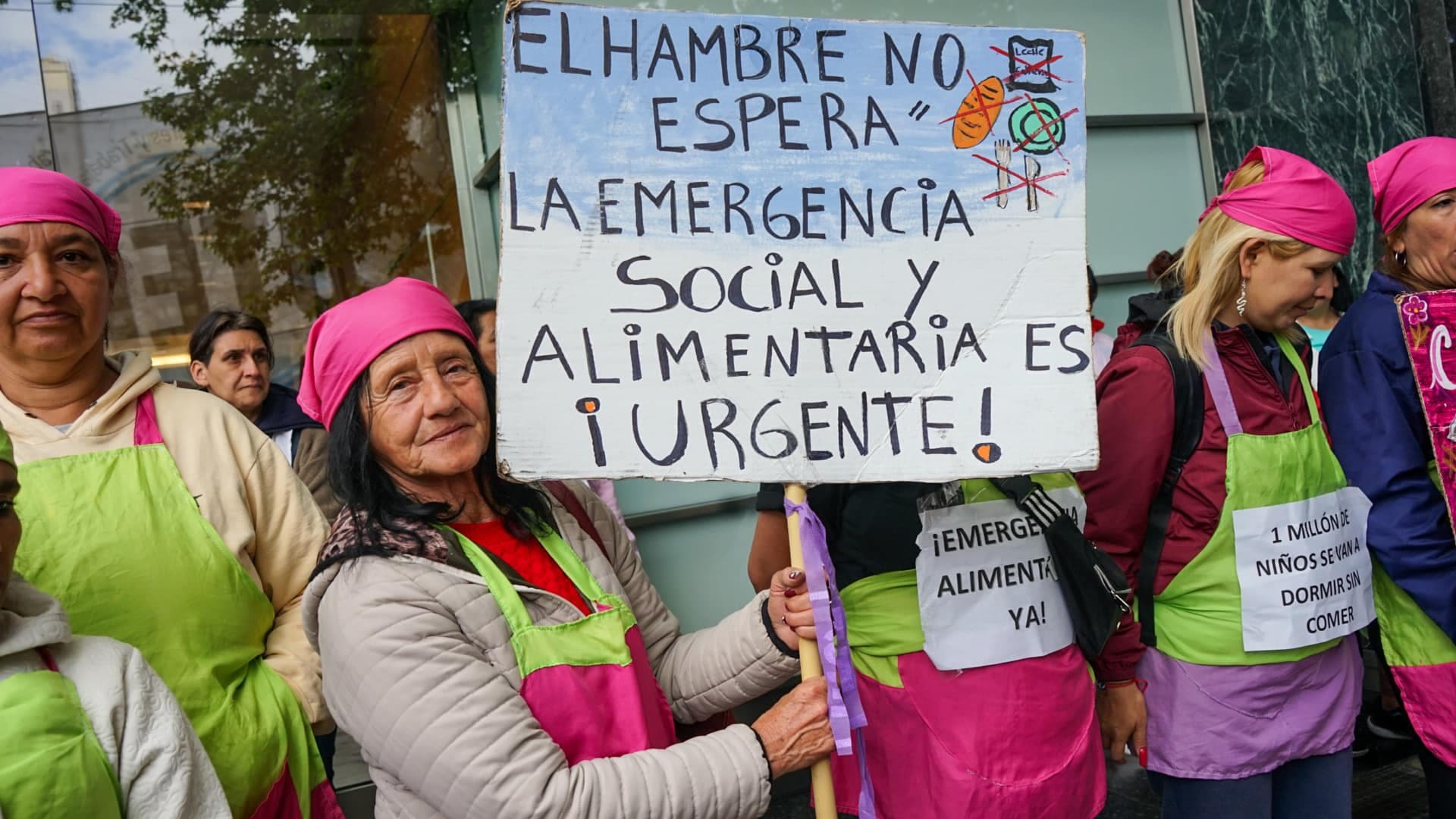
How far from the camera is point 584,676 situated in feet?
5.25

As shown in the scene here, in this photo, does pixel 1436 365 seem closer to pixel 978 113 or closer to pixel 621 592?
pixel 978 113

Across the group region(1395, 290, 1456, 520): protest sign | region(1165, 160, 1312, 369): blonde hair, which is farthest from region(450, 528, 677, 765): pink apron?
region(1395, 290, 1456, 520): protest sign

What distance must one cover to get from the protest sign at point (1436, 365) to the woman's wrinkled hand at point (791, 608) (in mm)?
1498

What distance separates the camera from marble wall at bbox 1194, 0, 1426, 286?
15.7 ft

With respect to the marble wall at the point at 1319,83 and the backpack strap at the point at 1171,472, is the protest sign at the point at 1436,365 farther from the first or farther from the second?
the marble wall at the point at 1319,83

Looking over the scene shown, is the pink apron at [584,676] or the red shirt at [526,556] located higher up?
the red shirt at [526,556]

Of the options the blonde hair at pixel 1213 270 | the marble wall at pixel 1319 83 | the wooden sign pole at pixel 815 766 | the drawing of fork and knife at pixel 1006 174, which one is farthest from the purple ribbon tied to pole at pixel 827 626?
the marble wall at pixel 1319 83

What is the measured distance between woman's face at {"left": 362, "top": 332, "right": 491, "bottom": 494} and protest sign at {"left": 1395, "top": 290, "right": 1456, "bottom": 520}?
1985mm

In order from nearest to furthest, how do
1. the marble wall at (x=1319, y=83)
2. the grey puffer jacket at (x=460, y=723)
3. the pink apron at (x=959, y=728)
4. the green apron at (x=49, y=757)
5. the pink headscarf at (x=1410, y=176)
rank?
1. the green apron at (x=49, y=757)
2. the grey puffer jacket at (x=460, y=723)
3. the pink apron at (x=959, y=728)
4. the pink headscarf at (x=1410, y=176)
5. the marble wall at (x=1319, y=83)

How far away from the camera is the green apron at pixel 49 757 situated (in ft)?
3.92

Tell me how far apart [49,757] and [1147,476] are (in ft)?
6.15

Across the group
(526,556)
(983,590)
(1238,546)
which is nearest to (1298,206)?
(1238,546)

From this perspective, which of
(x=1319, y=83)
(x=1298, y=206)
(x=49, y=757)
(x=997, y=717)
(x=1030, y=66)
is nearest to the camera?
(x=49, y=757)

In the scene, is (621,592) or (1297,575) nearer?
(621,592)
